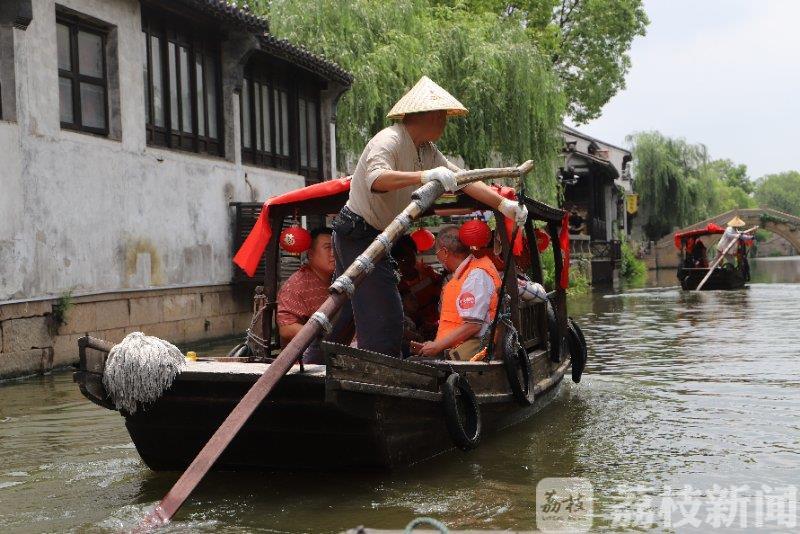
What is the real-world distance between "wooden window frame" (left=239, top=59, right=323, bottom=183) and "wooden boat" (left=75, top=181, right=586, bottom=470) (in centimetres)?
1160

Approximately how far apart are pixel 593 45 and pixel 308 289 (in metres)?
29.1

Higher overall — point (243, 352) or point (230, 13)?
point (230, 13)

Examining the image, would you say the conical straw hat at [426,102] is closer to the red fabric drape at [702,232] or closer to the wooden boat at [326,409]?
the wooden boat at [326,409]

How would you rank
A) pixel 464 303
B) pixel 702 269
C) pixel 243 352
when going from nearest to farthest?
pixel 464 303 → pixel 243 352 → pixel 702 269

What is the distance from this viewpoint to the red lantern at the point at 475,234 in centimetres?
684

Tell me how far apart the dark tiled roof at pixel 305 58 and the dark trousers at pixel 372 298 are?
11.0 metres

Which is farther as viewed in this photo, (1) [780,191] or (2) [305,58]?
(1) [780,191]

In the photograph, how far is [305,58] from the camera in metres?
17.4

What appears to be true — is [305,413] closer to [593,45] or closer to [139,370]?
[139,370]

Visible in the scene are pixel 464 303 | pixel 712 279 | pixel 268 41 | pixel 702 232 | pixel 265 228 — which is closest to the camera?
pixel 464 303

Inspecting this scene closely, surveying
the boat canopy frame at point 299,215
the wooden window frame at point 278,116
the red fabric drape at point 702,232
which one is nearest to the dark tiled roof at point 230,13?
the wooden window frame at point 278,116

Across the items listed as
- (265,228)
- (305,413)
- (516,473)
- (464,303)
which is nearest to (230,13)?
(265,228)

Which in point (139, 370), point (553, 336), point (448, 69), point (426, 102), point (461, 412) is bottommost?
point (461, 412)

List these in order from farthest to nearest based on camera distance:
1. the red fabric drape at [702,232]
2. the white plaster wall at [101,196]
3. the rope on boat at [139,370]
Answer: the red fabric drape at [702,232] < the white plaster wall at [101,196] < the rope on boat at [139,370]
